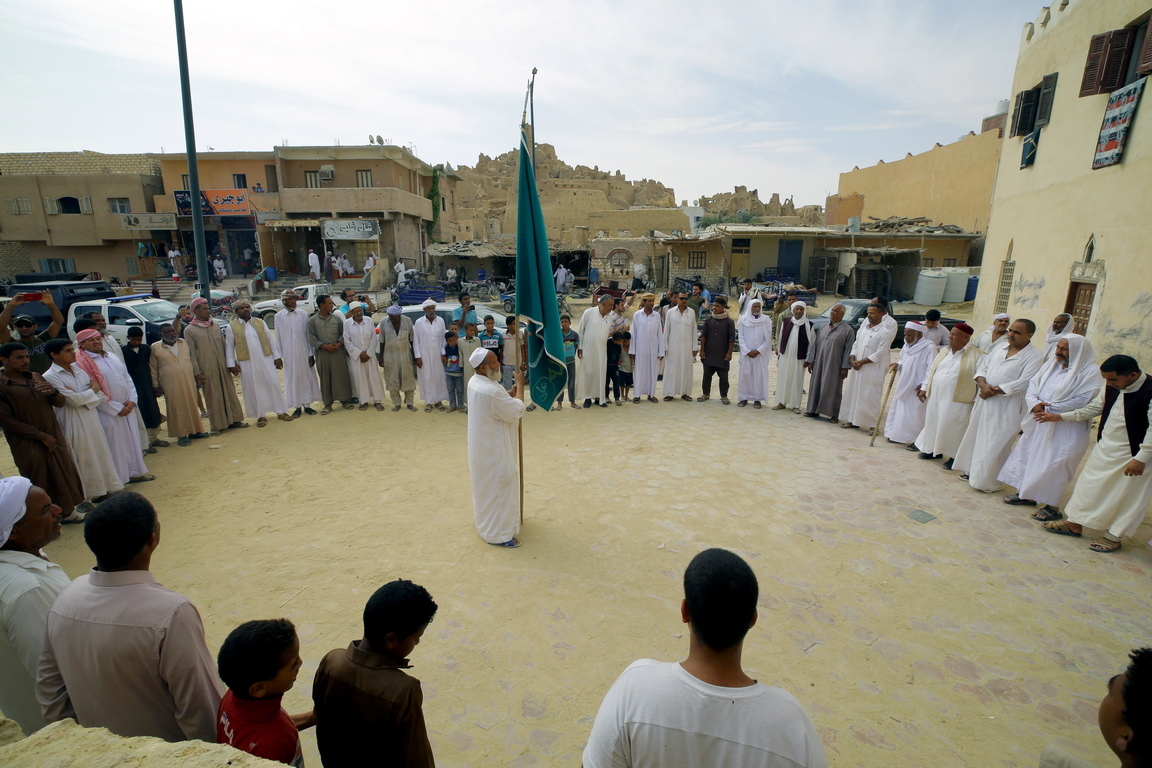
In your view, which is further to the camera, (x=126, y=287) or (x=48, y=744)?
(x=126, y=287)

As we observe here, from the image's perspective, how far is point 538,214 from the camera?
14.4 feet

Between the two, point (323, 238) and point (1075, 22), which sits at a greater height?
point (1075, 22)

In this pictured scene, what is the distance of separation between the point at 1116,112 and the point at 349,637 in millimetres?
11305

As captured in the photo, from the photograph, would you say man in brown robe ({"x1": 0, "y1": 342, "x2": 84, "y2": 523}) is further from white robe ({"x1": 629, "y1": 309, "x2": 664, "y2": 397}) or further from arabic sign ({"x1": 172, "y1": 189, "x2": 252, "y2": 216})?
arabic sign ({"x1": 172, "y1": 189, "x2": 252, "y2": 216})

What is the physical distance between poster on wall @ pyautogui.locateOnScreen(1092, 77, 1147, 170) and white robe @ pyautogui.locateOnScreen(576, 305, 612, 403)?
24.1ft


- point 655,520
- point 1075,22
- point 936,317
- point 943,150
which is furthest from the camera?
point 943,150

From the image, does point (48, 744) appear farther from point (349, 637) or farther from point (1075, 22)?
→ point (1075, 22)

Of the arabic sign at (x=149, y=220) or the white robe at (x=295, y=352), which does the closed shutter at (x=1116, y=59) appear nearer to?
the white robe at (x=295, y=352)

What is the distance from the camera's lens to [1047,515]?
4.95 meters

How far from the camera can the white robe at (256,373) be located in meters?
7.65

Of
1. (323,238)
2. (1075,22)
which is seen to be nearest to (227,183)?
(323,238)

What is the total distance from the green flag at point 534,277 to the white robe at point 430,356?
428cm

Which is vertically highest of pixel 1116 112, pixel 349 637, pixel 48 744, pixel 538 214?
pixel 1116 112

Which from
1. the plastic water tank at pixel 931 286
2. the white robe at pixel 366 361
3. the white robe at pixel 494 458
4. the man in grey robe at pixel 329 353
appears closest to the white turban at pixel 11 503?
the white robe at pixel 494 458
